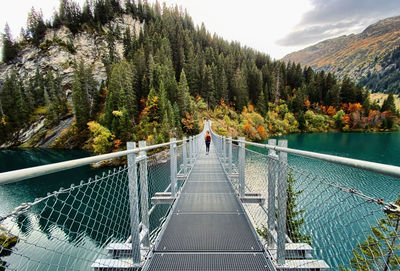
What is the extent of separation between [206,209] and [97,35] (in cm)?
6433

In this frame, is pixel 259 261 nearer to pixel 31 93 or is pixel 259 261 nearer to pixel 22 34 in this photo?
pixel 31 93

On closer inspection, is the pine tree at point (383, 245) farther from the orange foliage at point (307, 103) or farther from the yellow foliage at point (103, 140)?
the orange foliage at point (307, 103)

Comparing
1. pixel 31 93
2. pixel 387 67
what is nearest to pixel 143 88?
pixel 31 93

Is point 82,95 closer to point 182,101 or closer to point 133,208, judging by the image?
point 182,101

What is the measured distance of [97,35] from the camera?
51969 mm

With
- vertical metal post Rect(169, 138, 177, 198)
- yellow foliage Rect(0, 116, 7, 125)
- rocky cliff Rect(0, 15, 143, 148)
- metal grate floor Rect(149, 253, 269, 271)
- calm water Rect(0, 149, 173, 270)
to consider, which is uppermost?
rocky cliff Rect(0, 15, 143, 148)

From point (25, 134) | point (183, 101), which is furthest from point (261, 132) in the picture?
point (25, 134)

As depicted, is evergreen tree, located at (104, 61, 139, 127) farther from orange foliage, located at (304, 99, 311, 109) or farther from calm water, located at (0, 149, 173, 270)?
orange foliage, located at (304, 99, 311, 109)

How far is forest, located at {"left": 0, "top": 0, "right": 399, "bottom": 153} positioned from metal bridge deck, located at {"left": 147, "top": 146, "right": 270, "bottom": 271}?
64.1ft

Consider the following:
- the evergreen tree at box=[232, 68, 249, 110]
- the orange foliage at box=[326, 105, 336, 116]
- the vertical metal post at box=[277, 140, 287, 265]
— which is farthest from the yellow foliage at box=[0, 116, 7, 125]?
the orange foliage at box=[326, 105, 336, 116]

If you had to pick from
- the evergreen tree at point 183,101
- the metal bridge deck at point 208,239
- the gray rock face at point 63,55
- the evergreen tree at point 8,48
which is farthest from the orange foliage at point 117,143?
the evergreen tree at point 8,48

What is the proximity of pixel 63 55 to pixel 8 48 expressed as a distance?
1480 centimetres

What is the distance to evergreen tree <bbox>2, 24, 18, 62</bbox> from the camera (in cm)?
4731

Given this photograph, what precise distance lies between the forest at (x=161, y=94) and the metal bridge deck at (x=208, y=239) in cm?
1953
